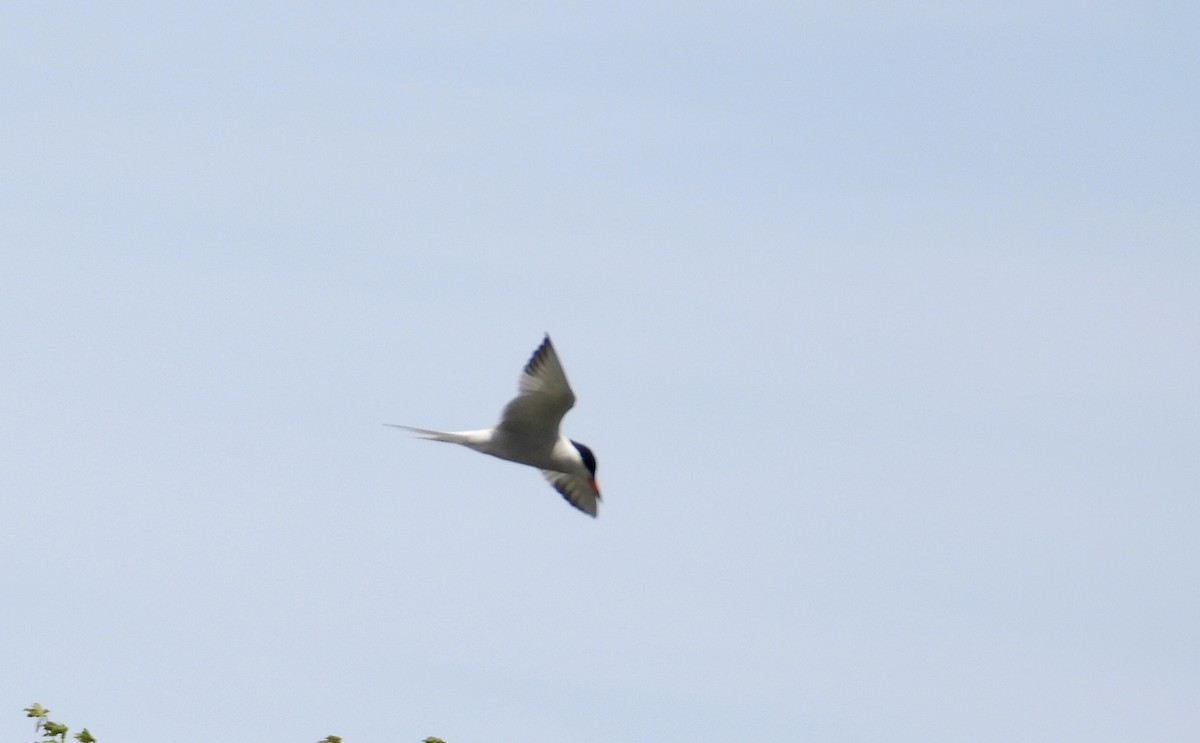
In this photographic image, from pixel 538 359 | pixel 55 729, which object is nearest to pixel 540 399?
pixel 538 359

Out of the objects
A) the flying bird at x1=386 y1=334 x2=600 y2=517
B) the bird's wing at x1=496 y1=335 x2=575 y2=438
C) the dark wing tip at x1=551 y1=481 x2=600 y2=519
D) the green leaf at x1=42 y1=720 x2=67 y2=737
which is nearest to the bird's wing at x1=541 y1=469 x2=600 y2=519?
the dark wing tip at x1=551 y1=481 x2=600 y2=519

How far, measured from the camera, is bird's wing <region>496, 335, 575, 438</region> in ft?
68.2

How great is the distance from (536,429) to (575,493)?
3.15 metres

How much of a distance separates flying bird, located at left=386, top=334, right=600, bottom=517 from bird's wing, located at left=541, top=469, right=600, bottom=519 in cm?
108

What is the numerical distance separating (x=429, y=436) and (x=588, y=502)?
3.91 m

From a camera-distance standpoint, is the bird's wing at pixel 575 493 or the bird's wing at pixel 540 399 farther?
the bird's wing at pixel 575 493

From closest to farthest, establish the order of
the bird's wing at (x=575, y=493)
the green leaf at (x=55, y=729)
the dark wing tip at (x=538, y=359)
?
the green leaf at (x=55, y=729) < the dark wing tip at (x=538, y=359) < the bird's wing at (x=575, y=493)

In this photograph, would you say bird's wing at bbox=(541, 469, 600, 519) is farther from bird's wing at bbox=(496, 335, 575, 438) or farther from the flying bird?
bird's wing at bbox=(496, 335, 575, 438)

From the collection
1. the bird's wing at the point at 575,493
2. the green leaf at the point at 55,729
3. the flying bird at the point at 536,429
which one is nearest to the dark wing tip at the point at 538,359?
the flying bird at the point at 536,429

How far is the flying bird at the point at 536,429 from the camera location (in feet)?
Answer: 68.5

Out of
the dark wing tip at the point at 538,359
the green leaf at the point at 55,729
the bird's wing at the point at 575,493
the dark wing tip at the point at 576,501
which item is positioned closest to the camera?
the green leaf at the point at 55,729

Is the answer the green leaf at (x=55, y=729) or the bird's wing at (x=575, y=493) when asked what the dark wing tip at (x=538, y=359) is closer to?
the bird's wing at (x=575, y=493)

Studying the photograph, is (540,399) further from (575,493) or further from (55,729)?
(55,729)

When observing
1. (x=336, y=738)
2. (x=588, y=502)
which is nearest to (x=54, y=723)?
(x=336, y=738)
